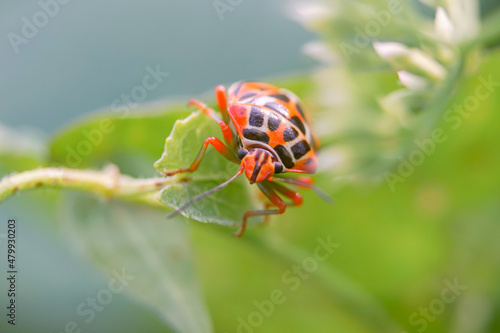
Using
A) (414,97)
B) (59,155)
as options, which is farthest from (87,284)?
(414,97)

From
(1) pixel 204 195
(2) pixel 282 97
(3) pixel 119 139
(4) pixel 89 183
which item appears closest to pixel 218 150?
(1) pixel 204 195

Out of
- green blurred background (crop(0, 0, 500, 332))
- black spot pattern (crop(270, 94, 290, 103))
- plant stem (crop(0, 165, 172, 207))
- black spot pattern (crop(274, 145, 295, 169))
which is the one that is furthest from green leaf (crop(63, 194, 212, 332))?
black spot pattern (crop(270, 94, 290, 103))

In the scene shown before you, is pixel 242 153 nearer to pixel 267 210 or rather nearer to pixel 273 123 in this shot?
pixel 273 123

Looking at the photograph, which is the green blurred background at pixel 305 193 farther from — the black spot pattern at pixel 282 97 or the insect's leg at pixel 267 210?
the black spot pattern at pixel 282 97

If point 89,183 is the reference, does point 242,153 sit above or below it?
above

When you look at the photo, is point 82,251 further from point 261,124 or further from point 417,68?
point 417,68

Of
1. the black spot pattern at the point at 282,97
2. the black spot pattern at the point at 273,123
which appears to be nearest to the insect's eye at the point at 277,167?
the black spot pattern at the point at 273,123

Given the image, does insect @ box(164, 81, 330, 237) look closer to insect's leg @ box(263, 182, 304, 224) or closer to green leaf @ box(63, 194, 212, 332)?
insect's leg @ box(263, 182, 304, 224)
